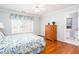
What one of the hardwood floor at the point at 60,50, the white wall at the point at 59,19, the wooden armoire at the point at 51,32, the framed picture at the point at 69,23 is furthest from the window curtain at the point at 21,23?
the framed picture at the point at 69,23

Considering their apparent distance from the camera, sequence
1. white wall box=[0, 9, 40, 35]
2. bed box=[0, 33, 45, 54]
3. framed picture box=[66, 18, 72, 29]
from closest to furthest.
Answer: bed box=[0, 33, 45, 54], white wall box=[0, 9, 40, 35], framed picture box=[66, 18, 72, 29]

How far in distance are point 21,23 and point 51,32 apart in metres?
1.40

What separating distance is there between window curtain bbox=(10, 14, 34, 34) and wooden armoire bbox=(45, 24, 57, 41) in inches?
28.2

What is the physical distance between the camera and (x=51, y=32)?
3.32 m

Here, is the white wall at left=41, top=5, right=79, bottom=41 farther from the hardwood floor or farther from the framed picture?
the hardwood floor

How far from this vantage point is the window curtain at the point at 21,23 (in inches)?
126

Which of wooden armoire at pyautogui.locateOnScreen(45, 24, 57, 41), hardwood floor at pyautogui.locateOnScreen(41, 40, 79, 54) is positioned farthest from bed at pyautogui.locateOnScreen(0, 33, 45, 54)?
wooden armoire at pyautogui.locateOnScreen(45, 24, 57, 41)

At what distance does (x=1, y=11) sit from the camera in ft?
9.62

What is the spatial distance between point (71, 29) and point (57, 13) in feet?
3.31

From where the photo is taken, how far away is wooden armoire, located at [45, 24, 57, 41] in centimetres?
327

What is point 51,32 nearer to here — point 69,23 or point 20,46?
point 69,23

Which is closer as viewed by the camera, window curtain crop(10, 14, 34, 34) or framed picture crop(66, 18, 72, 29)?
window curtain crop(10, 14, 34, 34)

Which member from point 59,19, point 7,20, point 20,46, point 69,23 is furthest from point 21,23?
point 69,23
